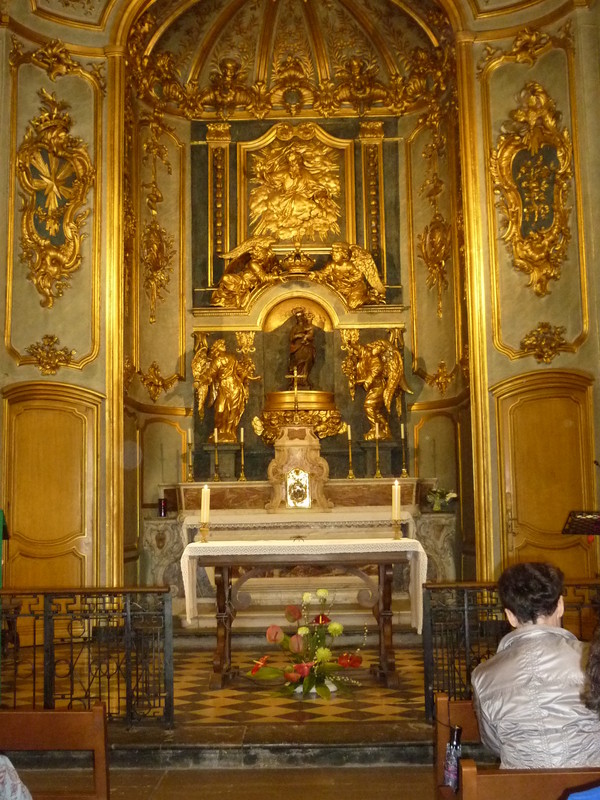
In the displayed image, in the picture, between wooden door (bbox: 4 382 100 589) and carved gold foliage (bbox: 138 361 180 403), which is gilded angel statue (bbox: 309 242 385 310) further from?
wooden door (bbox: 4 382 100 589)

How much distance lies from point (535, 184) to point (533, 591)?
8381 millimetres

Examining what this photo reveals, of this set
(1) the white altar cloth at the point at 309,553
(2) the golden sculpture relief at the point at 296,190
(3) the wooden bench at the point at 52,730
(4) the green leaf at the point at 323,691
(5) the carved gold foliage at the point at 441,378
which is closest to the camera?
(3) the wooden bench at the point at 52,730

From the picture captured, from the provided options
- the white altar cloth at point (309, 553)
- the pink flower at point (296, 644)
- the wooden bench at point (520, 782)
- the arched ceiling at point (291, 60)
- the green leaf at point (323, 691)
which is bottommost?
the green leaf at point (323, 691)

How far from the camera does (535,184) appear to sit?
10.7 m

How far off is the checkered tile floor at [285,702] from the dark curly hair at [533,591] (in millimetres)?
3415

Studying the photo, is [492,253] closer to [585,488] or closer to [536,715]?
[585,488]

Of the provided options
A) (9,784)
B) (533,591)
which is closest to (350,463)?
(533,591)

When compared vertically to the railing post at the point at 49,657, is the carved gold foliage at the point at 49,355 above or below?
above

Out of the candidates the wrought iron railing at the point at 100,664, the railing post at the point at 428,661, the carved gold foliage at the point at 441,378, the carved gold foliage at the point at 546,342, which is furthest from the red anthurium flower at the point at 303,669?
the carved gold foliage at the point at 441,378

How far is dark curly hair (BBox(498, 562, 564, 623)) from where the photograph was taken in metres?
3.11

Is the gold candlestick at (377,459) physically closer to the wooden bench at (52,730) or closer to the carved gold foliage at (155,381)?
the carved gold foliage at (155,381)

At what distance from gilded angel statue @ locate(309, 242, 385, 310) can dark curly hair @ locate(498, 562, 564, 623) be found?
9.73m

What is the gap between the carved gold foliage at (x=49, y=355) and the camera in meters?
10.4

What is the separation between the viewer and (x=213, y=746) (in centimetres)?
577
